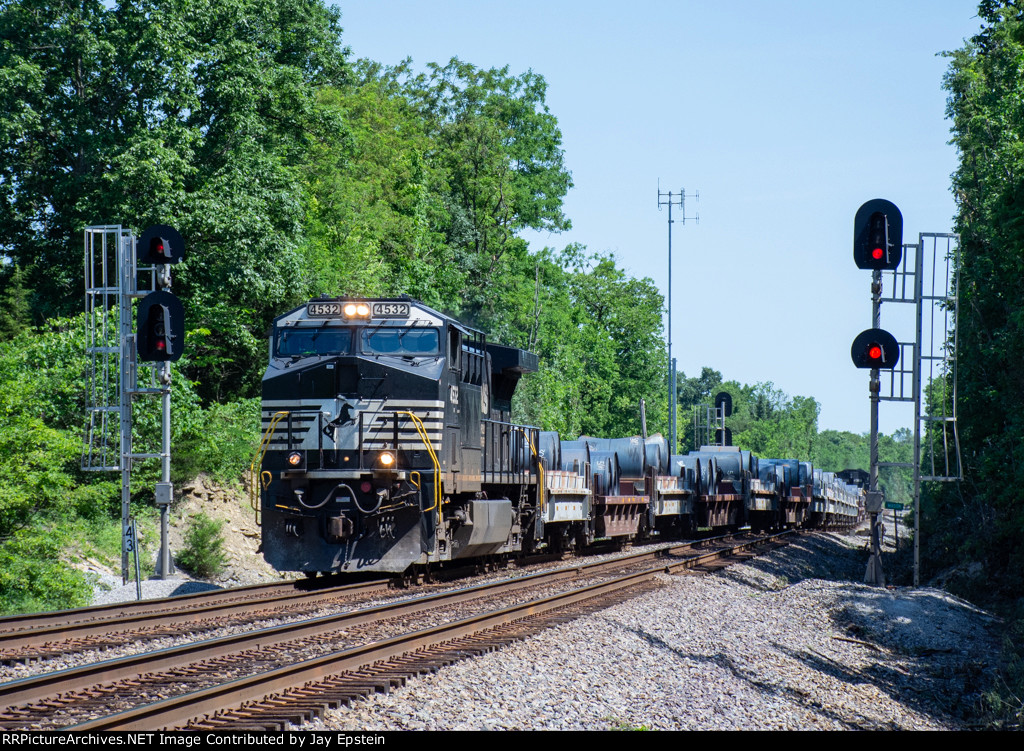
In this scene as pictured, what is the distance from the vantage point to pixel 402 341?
48.5ft

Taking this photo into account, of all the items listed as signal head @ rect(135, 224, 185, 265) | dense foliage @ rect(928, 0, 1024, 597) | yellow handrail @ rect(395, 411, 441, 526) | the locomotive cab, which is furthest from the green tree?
dense foliage @ rect(928, 0, 1024, 597)

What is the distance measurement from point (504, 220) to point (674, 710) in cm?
4495

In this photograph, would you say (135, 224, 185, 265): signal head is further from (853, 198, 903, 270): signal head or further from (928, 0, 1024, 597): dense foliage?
(928, 0, 1024, 597): dense foliage

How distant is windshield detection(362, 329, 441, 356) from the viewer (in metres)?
14.7

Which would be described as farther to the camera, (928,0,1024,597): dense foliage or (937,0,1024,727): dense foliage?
(928,0,1024,597): dense foliage

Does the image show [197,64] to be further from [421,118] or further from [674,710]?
[421,118]

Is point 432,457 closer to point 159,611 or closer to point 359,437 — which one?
point 359,437

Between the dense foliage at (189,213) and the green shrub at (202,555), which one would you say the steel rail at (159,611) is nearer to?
the dense foliage at (189,213)

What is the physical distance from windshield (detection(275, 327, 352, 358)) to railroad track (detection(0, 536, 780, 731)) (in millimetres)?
3791

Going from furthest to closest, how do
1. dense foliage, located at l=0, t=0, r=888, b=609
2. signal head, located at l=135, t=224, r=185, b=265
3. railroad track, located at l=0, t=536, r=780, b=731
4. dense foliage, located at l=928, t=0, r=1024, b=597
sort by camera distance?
1. dense foliage, located at l=928, t=0, r=1024, b=597
2. dense foliage, located at l=0, t=0, r=888, b=609
3. signal head, located at l=135, t=224, r=185, b=265
4. railroad track, located at l=0, t=536, r=780, b=731

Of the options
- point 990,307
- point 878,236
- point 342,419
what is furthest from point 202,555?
point 990,307

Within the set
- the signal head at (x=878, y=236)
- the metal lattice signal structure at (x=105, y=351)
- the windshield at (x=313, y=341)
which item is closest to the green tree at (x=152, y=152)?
the metal lattice signal structure at (x=105, y=351)

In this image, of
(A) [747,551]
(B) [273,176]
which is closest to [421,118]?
(B) [273,176]

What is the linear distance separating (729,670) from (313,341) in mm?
7680
